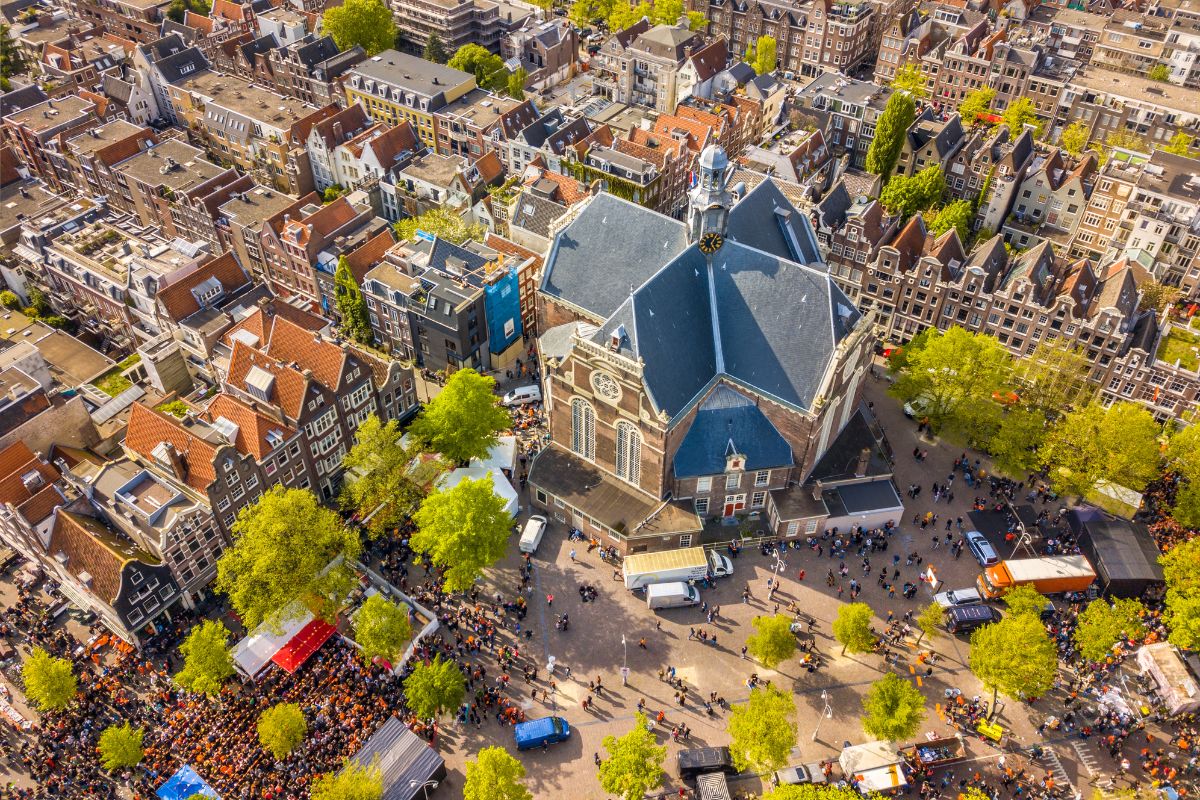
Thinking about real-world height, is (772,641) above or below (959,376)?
below

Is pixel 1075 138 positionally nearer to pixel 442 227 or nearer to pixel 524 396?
pixel 524 396

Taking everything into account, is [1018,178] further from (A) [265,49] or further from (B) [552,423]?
(A) [265,49]

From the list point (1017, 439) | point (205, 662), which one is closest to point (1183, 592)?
point (1017, 439)

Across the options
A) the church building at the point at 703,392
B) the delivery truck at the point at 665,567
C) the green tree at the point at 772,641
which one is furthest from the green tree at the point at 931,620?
the delivery truck at the point at 665,567

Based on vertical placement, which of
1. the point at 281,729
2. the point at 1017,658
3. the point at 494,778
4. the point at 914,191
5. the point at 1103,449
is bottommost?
the point at 281,729

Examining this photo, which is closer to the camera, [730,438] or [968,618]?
[968,618]

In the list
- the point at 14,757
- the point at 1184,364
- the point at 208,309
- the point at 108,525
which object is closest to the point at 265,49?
the point at 208,309

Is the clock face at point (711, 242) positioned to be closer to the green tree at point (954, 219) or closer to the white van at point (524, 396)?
the white van at point (524, 396)
